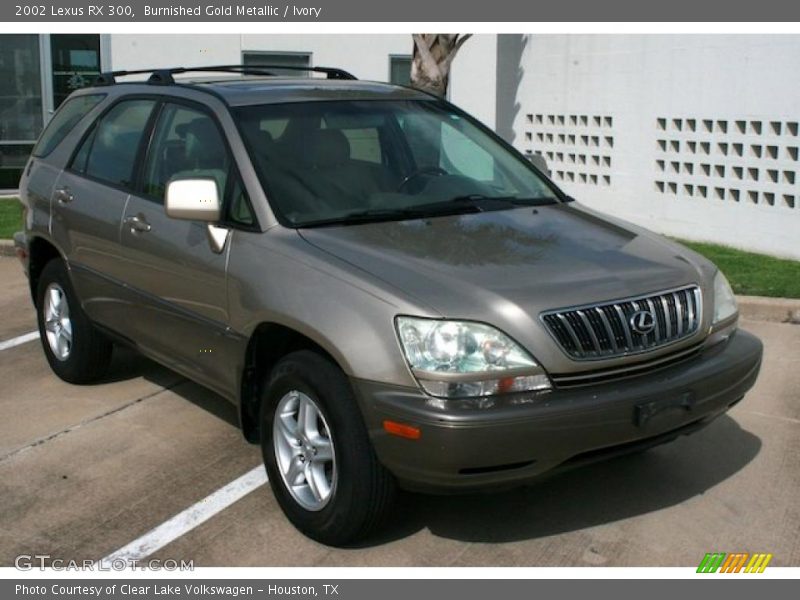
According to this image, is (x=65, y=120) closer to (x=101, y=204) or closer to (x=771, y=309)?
(x=101, y=204)

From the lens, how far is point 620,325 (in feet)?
12.9

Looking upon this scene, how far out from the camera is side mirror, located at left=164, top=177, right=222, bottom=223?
4.50 m

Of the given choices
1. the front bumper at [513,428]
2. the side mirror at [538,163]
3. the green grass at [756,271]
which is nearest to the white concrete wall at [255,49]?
the green grass at [756,271]

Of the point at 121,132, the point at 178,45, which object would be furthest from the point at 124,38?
the point at 121,132

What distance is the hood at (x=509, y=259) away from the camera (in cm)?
383

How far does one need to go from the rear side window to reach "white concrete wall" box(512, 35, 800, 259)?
606 cm

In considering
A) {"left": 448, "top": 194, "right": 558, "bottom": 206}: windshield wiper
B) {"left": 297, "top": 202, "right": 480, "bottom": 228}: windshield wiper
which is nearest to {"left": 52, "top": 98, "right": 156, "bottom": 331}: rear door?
{"left": 297, "top": 202, "right": 480, "bottom": 228}: windshield wiper

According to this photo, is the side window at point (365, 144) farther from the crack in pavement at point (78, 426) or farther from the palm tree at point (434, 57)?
the palm tree at point (434, 57)

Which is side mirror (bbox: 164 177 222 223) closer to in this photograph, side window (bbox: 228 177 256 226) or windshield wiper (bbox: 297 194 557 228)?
side window (bbox: 228 177 256 226)

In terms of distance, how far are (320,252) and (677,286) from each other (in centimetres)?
145

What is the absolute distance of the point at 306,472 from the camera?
427 cm

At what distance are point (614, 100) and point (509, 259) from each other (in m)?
7.59

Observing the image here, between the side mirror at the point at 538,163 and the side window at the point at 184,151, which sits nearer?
the side window at the point at 184,151

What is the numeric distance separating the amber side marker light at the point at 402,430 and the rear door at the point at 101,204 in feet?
7.32
